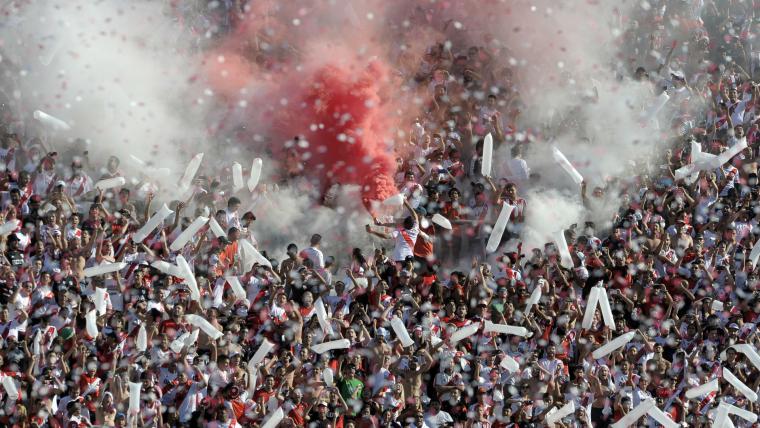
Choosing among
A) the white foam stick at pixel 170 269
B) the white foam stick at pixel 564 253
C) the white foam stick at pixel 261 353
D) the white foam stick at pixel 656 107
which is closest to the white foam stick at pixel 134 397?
the white foam stick at pixel 261 353

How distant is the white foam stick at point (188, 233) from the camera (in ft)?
37.8

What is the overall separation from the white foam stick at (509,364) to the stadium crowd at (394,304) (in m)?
0.02

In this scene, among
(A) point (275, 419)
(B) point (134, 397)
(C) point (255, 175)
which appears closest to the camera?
(B) point (134, 397)

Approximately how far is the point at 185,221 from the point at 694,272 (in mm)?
4071

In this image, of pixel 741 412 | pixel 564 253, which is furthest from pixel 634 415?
pixel 564 253

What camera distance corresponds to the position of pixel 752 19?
15.6m

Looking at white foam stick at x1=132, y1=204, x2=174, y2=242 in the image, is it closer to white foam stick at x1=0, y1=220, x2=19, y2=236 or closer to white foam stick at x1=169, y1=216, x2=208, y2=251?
white foam stick at x1=169, y1=216, x2=208, y2=251

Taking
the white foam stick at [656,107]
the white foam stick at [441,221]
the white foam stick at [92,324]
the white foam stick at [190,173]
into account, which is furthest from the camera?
the white foam stick at [656,107]

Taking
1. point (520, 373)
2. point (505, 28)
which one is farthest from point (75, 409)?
point (505, 28)

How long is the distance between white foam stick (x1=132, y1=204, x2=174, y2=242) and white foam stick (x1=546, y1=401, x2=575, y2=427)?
328 cm

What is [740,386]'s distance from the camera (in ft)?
37.4

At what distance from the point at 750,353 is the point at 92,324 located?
4.96 metres

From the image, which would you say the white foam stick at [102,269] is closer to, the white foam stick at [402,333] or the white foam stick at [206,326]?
the white foam stick at [206,326]

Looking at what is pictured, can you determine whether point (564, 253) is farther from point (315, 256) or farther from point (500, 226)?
point (315, 256)
